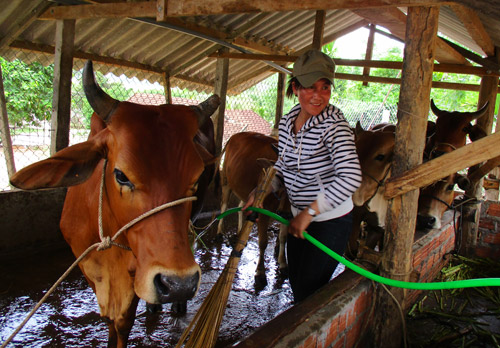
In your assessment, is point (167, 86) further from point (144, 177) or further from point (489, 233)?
point (144, 177)

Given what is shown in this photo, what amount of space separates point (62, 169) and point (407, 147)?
2.22 metres

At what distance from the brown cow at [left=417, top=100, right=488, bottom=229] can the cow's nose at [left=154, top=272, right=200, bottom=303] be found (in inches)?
130

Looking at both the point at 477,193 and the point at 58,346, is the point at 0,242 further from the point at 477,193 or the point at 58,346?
the point at 477,193

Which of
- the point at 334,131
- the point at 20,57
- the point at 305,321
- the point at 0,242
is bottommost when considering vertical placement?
the point at 0,242

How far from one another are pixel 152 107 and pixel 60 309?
8.97 feet

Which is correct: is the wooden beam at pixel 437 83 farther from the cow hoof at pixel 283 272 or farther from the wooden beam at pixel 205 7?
the wooden beam at pixel 205 7

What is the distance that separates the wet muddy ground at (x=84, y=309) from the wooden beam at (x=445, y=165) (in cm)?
198

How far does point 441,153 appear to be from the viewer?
14.3ft

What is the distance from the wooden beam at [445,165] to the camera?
2.18m

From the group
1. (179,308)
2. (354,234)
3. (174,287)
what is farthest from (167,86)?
(174,287)

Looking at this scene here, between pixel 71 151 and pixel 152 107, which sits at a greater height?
pixel 152 107

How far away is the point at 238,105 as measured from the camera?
47.5ft

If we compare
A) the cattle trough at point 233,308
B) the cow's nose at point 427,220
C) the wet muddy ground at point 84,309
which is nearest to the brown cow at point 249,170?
the wet muddy ground at point 84,309

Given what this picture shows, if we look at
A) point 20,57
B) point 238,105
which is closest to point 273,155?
point 20,57
